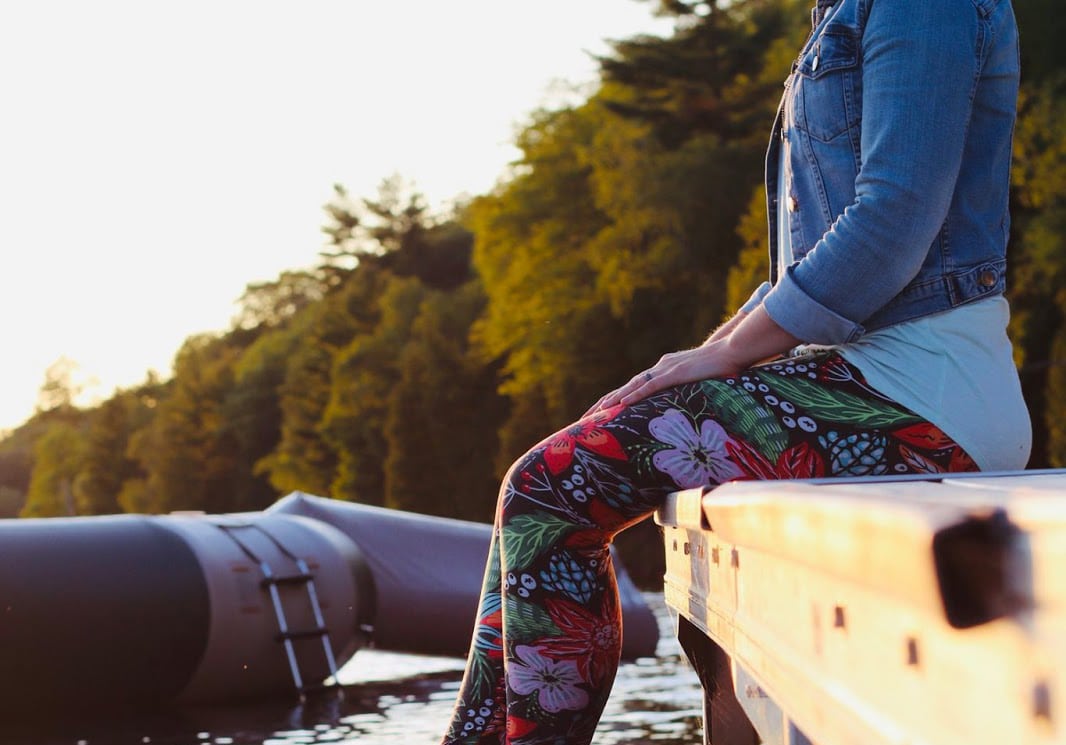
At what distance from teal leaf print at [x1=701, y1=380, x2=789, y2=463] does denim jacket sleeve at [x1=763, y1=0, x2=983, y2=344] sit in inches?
6.6

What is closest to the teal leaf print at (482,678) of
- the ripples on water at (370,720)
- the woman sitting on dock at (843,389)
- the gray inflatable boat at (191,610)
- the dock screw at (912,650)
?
the woman sitting on dock at (843,389)

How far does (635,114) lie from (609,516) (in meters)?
34.9

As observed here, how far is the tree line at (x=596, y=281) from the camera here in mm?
25516

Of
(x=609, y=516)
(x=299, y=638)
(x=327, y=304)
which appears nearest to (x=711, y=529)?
(x=609, y=516)

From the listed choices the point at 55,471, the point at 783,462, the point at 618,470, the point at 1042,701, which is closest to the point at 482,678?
the point at 618,470

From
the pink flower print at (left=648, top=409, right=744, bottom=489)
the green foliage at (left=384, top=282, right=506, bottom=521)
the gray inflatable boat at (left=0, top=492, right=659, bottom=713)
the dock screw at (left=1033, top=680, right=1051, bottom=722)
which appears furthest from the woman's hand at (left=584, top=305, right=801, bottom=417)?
the green foliage at (left=384, top=282, right=506, bottom=521)

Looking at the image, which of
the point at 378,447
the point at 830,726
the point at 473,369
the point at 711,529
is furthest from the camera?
the point at 378,447

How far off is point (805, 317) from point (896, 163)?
24 cm

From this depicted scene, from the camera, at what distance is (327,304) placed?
7238cm

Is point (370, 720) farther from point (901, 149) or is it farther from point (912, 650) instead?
point (912, 650)

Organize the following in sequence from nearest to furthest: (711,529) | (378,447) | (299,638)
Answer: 1. (711,529)
2. (299,638)
3. (378,447)

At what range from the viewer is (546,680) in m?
2.06

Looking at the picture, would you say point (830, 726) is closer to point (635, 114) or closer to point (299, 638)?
point (299, 638)

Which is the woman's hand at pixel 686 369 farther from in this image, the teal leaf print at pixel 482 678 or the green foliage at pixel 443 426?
the green foliage at pixel 443 426
